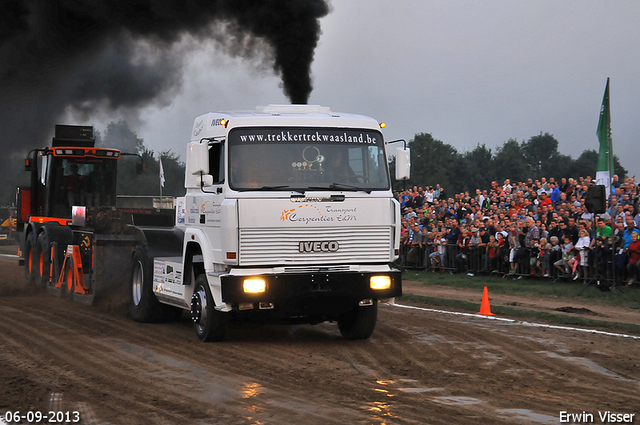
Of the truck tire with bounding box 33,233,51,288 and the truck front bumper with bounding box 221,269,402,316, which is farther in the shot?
the truck tire with bounding box 33,233,51,288

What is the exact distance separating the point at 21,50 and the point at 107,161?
16.3ft

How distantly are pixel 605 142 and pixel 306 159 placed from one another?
1054 centimetres

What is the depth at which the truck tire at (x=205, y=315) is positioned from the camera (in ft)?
33.1

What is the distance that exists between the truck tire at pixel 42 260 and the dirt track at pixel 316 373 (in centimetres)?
484

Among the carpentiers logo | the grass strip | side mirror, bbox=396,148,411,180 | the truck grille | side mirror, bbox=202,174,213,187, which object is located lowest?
the grass strip

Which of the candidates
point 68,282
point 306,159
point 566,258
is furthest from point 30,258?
point 566,258

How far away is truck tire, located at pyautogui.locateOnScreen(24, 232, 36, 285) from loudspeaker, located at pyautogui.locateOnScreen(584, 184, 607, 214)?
13.0 m

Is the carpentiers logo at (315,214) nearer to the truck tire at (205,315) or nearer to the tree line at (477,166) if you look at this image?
the truck tire at (205,315)

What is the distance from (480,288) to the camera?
18.7 m

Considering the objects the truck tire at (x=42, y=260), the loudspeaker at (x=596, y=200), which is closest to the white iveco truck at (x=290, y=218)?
the loudspeaker at (x=596, y=200)

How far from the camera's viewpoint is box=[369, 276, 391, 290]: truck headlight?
981 cm

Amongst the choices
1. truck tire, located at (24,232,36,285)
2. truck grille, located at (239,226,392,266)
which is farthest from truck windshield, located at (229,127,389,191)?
truck tire, located at (24,232,36,285)

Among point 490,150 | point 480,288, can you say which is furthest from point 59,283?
point 490,150

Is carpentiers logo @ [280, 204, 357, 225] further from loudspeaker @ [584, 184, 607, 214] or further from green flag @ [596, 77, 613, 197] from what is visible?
green flag @ [596, 77, 613, 197]
